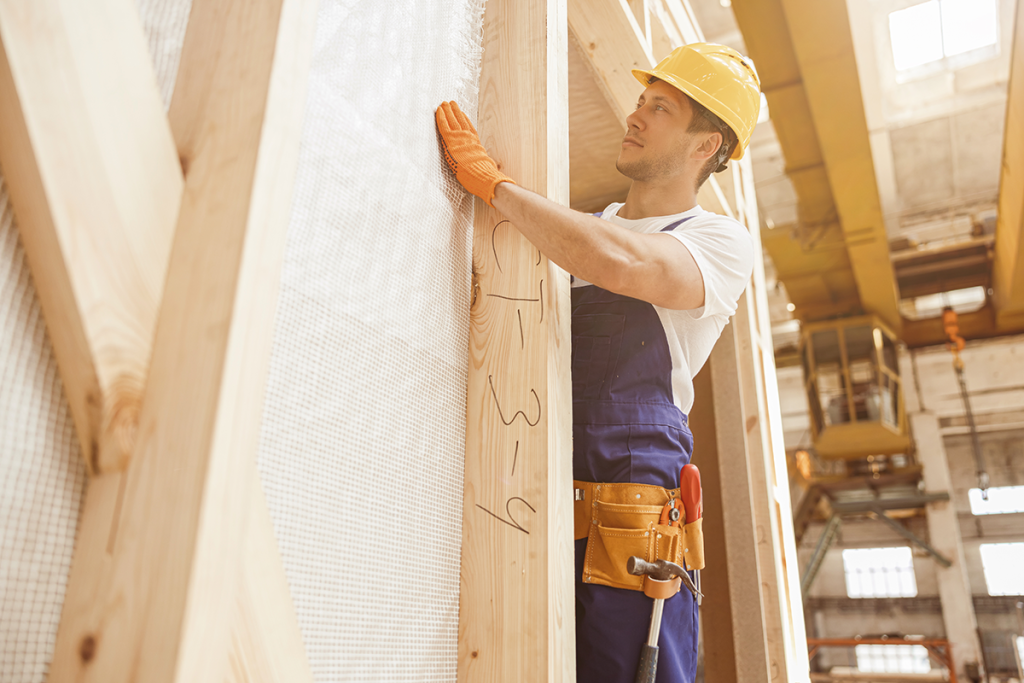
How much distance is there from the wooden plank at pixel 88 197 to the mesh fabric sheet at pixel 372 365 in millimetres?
213

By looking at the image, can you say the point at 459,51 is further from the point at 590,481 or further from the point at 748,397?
the point at 748,397

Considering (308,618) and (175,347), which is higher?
(175,347)

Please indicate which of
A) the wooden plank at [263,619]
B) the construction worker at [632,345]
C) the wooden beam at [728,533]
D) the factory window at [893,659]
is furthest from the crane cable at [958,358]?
the wooden plank at [263,619]

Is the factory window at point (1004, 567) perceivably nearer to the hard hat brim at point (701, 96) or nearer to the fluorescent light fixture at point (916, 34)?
the fluorescent light fixture at point (916, 34)

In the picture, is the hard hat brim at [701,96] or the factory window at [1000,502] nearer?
the hard hat brim at [701,96]

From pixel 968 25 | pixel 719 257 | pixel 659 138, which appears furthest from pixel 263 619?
pixel 968 25

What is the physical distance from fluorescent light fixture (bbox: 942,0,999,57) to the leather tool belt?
26.4 feet

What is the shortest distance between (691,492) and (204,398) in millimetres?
1241

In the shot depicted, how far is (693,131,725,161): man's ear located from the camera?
6.75 ft

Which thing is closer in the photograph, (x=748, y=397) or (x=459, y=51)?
(x=459, y=51)

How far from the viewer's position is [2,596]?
0.63 meters

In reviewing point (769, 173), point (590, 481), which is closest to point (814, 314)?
point (769, 173)

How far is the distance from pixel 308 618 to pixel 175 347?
409 mm

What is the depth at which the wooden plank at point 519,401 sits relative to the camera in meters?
1.19
